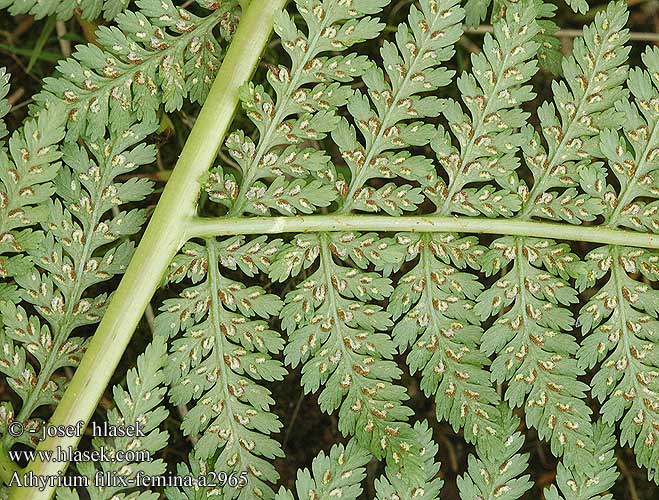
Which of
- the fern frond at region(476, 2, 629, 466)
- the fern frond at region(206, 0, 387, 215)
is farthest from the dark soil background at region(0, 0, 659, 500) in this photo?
the fern frond at region(476, 2, 629, 466)

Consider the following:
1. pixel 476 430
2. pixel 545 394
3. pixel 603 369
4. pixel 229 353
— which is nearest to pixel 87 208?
pixel 229 353

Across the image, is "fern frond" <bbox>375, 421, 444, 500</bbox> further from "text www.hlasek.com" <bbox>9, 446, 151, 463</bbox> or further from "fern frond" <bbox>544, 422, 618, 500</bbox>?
"text www.hlasek.com" <bbox>9, 446, 151, 463</bbox>

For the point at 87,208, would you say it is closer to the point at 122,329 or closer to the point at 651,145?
the point at 122,329

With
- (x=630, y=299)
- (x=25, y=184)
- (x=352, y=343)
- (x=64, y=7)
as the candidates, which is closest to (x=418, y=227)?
(x=352, y=343)

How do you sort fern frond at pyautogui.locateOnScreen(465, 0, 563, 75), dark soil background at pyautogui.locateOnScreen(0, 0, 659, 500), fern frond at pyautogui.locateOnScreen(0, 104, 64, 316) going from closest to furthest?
fern frond at pyautogui.locateOnScreen(0, 104, 64, 316), fern frond at pyautogui.locateOnScreen(465, 0, 563, 75), dark soil background at pyautogui.locateOnScreen(0, 0, 659, 500)

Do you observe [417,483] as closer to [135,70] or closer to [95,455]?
[95,455]

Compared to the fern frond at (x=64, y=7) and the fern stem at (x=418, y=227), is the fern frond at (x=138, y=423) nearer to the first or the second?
the fern stem at (x=418, y=227)
